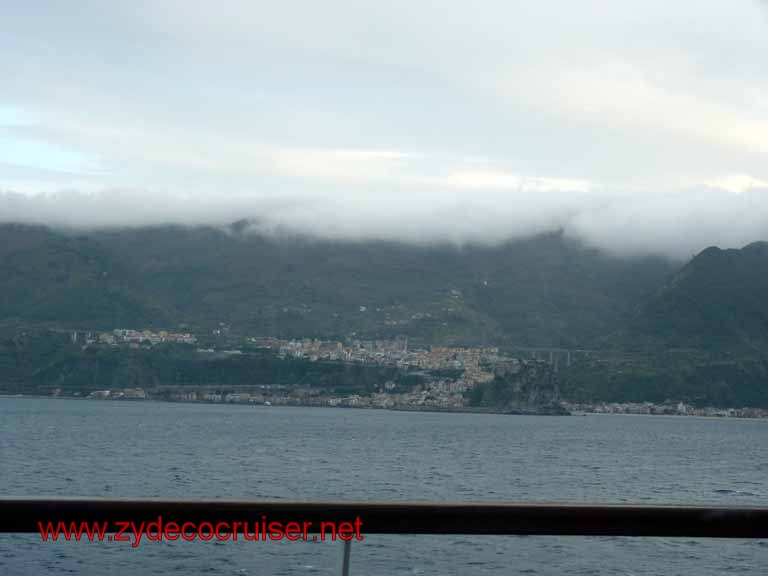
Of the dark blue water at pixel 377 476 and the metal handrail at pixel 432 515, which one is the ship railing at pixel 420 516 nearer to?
the metal handrail at pixel 432 515

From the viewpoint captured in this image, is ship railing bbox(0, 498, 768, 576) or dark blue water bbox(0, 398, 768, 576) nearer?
ship railing bbox(0, 498, 768, 576)

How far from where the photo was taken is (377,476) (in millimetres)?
66625

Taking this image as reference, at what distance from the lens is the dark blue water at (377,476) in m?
28.8

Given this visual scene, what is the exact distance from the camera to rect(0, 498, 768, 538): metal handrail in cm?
637

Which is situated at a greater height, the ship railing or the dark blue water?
the ship railing

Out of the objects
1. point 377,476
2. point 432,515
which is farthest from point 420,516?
point 377,476

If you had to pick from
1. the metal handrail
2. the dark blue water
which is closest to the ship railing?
the metal handrail

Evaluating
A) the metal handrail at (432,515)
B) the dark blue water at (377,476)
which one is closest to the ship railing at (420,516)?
the metal handrail at (432,515)

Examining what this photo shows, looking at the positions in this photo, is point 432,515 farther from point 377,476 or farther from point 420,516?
point 377,476

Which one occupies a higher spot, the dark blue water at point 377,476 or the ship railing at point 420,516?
the ship railing at point 420,516

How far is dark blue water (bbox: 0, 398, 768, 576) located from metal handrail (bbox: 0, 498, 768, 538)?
40cm

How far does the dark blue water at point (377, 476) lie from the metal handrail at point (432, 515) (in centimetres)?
40

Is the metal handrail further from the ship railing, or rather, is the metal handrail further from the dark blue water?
the dark blue water

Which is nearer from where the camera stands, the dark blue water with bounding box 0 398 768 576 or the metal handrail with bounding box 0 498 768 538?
the metal handrail with bounding box 0 498 768 538
